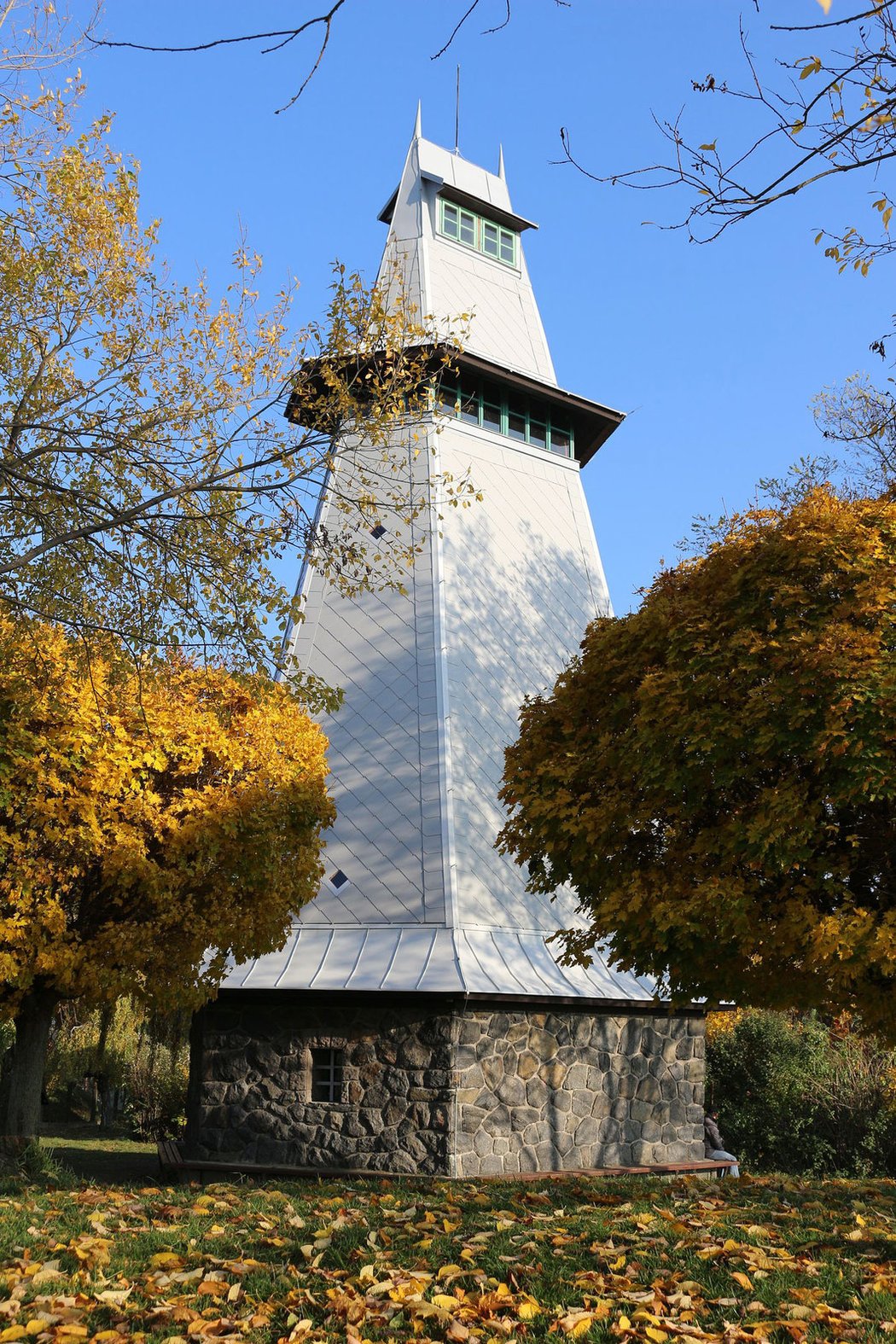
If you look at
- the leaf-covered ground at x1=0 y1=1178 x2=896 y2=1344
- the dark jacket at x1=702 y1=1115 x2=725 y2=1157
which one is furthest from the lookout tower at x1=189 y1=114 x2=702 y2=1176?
the leaf-covered ground at x1=0 y1=1178 x2=896 y2=1344

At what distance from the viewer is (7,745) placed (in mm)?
9477

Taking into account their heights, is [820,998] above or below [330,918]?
below

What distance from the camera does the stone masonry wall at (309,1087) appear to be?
33.8 ft

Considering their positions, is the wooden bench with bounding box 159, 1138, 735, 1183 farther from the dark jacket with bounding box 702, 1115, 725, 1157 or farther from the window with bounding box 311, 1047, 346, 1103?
the dark jacket with bounding box 702, 1115, 725, 1157

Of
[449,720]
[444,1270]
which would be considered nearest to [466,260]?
[449,720]

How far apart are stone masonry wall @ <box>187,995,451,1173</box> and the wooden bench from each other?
101 mm

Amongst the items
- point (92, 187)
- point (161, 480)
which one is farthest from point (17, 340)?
point (161, 480)

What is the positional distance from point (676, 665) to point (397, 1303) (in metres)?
5.02

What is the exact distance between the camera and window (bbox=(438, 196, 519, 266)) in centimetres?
1825

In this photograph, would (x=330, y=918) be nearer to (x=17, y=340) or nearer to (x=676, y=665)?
(x=676, y=665)

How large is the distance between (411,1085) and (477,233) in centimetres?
1391

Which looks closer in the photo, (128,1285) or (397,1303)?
(397,1303)

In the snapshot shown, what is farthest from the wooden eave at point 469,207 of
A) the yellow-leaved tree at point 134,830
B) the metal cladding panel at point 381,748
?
the yellow-leaved tree at point 134,830

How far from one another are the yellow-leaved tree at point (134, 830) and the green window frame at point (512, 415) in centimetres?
633
